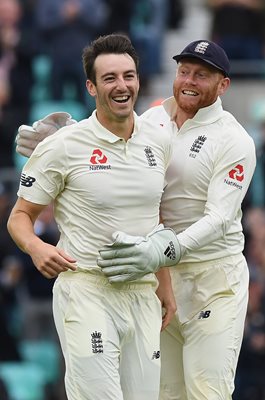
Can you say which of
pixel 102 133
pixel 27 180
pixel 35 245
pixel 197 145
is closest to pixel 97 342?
pixel 35 245

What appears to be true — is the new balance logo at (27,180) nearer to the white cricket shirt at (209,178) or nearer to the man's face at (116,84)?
the man's face at (116,84)

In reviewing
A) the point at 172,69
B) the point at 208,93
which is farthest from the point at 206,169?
the point at 172,69

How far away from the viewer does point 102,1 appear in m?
18.0

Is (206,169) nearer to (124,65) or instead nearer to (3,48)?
(124,65)

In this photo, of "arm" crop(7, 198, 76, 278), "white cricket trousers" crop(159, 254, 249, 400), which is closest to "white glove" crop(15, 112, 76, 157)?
"arm" crop(7, 198, 76, 278)

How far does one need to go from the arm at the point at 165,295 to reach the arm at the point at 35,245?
0.85m

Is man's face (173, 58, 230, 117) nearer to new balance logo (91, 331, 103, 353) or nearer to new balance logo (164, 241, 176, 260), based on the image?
new balance logo (164, 241, 176, 260)

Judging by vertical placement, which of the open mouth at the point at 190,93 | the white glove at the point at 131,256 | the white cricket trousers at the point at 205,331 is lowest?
the white cricket trousers at the point at 205,331

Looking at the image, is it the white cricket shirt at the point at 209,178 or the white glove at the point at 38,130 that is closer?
the white cricket shirt at the point at 209,178

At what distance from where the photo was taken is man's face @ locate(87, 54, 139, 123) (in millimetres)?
8586

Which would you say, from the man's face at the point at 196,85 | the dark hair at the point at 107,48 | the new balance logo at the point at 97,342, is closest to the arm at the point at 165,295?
the new balance logo at the point at 97,342

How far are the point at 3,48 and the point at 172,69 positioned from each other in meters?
1.90

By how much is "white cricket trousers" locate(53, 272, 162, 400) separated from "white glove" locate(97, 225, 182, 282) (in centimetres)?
19

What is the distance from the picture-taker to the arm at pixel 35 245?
27.3ft
